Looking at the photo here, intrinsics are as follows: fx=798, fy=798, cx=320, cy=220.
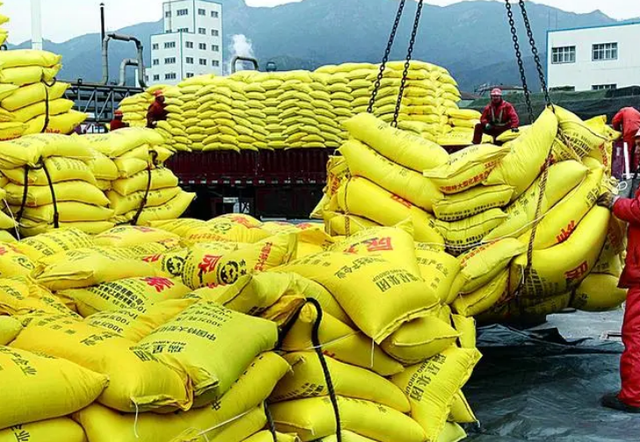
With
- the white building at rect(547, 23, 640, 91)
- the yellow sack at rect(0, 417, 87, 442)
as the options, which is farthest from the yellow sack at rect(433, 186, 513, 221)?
the white building at rect(547, 23, 640, 91)

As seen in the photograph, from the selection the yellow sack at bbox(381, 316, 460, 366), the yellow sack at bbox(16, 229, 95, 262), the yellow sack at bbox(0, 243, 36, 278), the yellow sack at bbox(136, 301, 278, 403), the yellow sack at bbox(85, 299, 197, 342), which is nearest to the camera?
the yellow sack at bbox(136, 301, 278, 403)

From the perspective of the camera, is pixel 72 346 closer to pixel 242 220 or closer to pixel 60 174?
pixel 242 220

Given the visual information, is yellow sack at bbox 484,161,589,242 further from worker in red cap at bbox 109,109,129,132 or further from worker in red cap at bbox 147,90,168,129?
worker in red cap at bbox 109,109,129,132

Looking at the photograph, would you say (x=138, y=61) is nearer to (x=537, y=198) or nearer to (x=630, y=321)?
(x=537, y=198)

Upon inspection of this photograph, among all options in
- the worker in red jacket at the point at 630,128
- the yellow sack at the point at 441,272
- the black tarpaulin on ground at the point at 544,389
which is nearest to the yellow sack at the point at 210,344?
the yellow sack at the point at 441,272

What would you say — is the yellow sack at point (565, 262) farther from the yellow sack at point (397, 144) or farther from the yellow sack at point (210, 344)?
the yellow sack at point (210, 344)

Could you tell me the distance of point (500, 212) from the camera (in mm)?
4469

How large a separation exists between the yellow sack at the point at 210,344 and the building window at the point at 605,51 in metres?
45.2

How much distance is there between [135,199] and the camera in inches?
241

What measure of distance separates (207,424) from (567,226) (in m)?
2.81

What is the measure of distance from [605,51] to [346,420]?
45.2m

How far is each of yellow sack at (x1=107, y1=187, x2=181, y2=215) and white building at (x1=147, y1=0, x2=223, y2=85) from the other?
229ft

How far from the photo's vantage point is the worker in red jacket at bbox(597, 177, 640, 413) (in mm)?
4234

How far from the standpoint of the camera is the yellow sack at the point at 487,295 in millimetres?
4387
